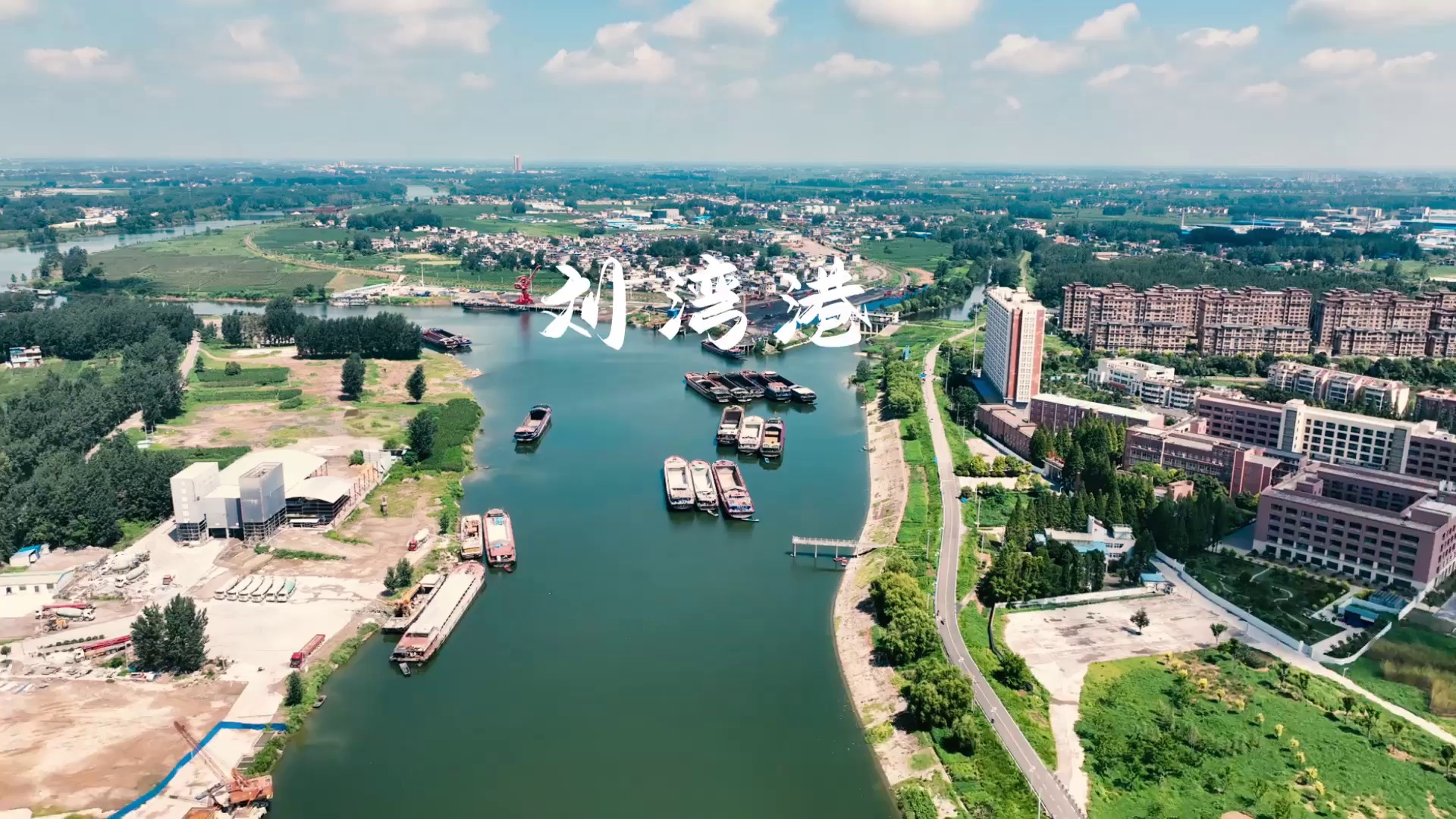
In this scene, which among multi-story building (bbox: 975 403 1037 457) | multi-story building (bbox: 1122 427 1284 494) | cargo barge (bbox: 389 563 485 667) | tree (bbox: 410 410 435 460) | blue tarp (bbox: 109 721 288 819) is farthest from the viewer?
multi-story building (bbox: 975 403 1037 457)

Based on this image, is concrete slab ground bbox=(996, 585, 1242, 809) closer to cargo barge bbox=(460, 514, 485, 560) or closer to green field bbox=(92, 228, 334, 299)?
cargo barge bbox=(460, 514, 485, 560)

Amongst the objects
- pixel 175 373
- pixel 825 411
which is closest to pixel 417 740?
pixel 825 411

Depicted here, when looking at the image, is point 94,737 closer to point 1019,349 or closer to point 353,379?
point 353,379

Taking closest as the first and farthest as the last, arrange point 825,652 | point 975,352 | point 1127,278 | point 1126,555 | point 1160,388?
point 825,652 → point 1126,555 → point 1160,388 → point 975,352 → point 1127,278

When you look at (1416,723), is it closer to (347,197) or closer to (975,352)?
(975,352)

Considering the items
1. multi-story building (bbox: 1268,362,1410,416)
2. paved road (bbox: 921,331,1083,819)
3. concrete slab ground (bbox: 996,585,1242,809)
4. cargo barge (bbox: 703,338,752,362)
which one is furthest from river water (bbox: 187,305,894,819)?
multi-story building (bbox: 1268,362,1410,416)

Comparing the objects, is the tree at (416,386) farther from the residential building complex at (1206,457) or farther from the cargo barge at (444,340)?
the residential building complex at (1206,457)
